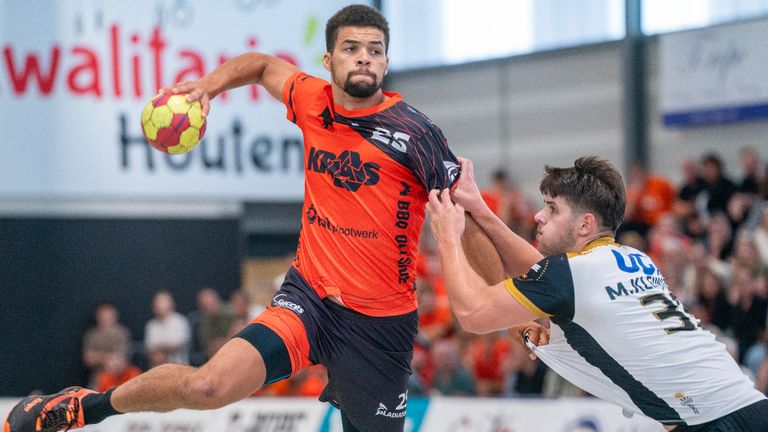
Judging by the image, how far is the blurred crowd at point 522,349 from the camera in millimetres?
10883

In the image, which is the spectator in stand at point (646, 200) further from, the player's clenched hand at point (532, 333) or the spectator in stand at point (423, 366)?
the player's clenched hand at point (532, 333)

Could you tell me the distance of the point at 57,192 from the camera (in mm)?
16594

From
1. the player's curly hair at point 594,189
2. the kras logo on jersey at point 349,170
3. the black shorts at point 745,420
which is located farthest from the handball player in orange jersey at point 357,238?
the black shorts at point 745,420

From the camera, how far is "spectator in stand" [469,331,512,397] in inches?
455

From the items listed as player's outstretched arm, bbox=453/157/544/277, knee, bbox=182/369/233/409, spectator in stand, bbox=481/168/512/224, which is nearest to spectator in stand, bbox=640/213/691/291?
spectator in stand, bbox=481/168/512/224

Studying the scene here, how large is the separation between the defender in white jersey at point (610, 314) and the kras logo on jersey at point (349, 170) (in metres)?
0.69

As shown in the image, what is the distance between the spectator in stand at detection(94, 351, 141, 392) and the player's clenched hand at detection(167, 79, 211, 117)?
317 inches

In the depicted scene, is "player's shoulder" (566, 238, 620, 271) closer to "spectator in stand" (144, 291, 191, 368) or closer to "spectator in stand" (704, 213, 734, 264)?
"spectator in stand" (704, 213, 734, 264)

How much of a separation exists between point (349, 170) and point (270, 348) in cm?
103

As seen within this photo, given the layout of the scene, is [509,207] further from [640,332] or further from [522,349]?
[640,332]

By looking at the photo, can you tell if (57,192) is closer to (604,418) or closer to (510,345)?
(510,345)

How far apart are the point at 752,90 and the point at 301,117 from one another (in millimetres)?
11533

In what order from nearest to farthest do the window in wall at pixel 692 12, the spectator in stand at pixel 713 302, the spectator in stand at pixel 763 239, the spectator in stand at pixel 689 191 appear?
the spectator in stand at pixel 713 302
the spectator in stand at pixel 763 239
the spectator in stand at pixel 689 191
the window in wall at pixel 692 12

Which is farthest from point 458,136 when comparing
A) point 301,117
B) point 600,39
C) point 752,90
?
point 301,117
